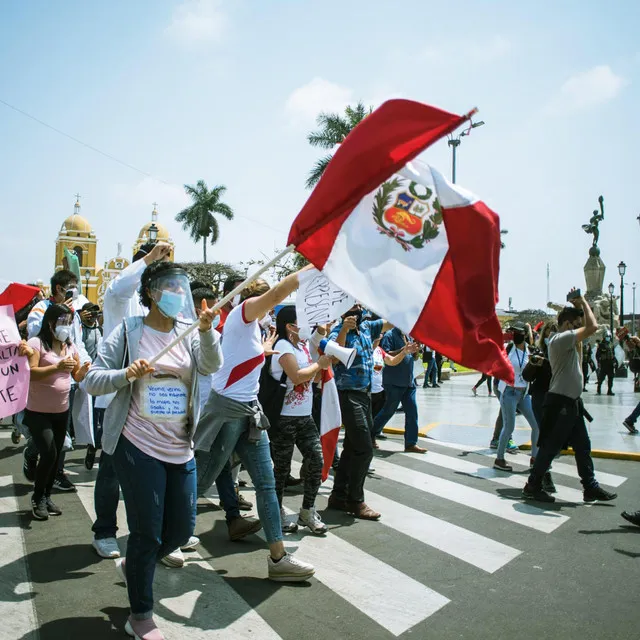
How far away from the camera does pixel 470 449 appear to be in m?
9.68

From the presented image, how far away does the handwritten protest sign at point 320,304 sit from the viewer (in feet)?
16.1

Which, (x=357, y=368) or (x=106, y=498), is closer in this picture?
(x=106, y=498)

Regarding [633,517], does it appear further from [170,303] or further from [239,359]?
[170,303]

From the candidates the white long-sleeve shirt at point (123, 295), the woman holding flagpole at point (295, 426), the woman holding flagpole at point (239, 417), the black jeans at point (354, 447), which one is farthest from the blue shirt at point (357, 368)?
the white long-sleeve shirt at point (123, 295)

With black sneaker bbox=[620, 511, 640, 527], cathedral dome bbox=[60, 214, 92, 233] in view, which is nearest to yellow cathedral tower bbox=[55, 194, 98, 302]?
cathedral dome bbox=[60, 214, 92, 233]

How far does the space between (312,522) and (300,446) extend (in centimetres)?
65

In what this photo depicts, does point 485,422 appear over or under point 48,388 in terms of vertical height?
under

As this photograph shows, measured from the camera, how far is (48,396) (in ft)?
18.0

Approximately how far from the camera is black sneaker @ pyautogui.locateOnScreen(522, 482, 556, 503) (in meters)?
6.66

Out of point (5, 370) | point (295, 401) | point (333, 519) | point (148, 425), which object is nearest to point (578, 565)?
point (333, 519)

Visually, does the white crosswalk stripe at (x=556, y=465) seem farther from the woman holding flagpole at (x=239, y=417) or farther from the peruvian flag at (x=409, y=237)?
the peruvian flag at (x=409, y=237)

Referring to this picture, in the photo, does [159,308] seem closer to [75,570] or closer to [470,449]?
[75,570]

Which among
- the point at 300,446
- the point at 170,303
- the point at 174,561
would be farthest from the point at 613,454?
the point at 170,303

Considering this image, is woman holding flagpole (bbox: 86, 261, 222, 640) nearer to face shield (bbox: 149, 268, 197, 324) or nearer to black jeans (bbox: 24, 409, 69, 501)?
face shield (bbox: 149, 268, 197, 324)
